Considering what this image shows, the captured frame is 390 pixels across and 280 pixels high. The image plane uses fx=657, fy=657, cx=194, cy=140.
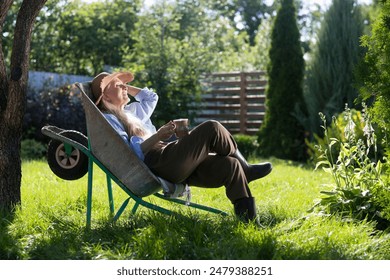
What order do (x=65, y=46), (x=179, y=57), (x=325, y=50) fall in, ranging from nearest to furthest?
(x=325, y=50) < (x=179, y=57) < (x=65, y=46)

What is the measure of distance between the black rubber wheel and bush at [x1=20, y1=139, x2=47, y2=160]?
18.6ft

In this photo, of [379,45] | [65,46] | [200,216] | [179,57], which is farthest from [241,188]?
[65,46]

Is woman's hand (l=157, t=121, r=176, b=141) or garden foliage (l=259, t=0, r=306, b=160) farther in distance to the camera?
garden foliage (l=259, t=0, r=306, b=160)

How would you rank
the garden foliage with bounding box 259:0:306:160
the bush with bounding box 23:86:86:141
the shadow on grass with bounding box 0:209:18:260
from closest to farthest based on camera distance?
1. the shadow on grass with bounding box 0:209:18:260
2. the garden foliage with bounding box 259:0:306:160
3. the bush with bounding box 23:86:86:141

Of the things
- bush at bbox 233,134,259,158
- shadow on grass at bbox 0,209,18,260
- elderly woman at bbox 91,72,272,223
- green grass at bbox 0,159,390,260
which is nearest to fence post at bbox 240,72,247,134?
bush at bbox 233,134,259,158

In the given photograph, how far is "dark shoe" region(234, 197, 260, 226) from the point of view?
13.2 ft

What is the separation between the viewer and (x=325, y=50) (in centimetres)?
1032

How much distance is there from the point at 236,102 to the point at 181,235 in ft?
33.8

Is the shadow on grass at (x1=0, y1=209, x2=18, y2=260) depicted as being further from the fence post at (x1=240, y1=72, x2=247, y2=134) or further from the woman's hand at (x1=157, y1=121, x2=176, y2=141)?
the fence post at (x1=240, y1=72, x2=247, y2=134)

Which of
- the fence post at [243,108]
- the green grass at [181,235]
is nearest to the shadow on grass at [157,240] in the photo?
the green grass at [181,235]

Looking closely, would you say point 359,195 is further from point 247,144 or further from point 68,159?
point 247,144

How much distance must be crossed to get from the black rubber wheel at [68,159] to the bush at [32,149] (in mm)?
5684

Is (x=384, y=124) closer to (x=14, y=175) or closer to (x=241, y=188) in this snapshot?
(x=241, y=188)
